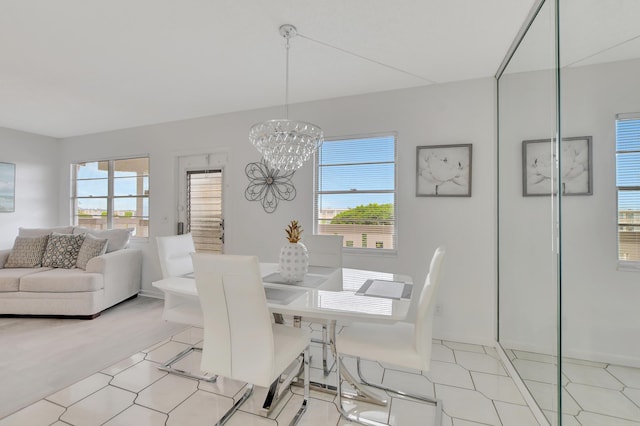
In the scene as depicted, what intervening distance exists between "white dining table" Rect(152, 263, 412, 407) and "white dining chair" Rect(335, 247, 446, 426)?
0.12 meters

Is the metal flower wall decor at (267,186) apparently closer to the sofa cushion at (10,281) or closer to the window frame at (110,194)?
the window frame at (110,194)

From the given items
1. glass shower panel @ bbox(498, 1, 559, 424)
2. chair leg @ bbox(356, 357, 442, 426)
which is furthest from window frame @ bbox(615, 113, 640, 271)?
chair leg @ bbox(356, 357, 442, 426)

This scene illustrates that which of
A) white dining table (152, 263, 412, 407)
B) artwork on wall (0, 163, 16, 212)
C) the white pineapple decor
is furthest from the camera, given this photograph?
artwork on wall (0, 163, 16, 212)

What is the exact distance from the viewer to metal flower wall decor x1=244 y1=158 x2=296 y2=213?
11.4ft

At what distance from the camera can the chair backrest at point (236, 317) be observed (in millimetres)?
1330

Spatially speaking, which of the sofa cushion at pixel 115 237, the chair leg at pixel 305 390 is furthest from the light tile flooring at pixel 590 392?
the sofa cushion at pixel 115 237

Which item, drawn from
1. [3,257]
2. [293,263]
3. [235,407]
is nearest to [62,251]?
[3,257]

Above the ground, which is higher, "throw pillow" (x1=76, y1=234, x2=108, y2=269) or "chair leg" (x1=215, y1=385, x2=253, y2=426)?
"throw pillow" (x1=76, y1=234, x2=108, y2=269)

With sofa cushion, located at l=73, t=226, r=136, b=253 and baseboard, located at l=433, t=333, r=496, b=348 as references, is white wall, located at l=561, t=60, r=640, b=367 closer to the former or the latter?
baseboard, located at l=433, t=333, r=496, b=348

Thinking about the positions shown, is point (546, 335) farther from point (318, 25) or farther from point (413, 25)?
point (318, 25)

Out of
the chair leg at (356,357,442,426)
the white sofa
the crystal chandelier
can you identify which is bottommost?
the chair leg at (356,357,442,426)

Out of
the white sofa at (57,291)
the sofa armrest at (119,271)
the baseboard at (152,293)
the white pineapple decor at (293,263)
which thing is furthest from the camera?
the baseboard at (152,293)

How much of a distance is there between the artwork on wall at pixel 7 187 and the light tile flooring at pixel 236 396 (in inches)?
157

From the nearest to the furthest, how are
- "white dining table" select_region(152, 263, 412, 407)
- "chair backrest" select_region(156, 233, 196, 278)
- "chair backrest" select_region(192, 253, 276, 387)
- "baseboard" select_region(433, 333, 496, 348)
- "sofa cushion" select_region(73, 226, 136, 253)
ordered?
"chair backrest" select_region(192, 253, 276, 387)
"white dining table" select_region(152, 263, 412, 407)
"chair backrest" select_region(156, 233, 196, 278)
"baseboard" select_region(433, 333, 496, 348)
"sofa cushion" select_region(73, 226, 136, 253)
